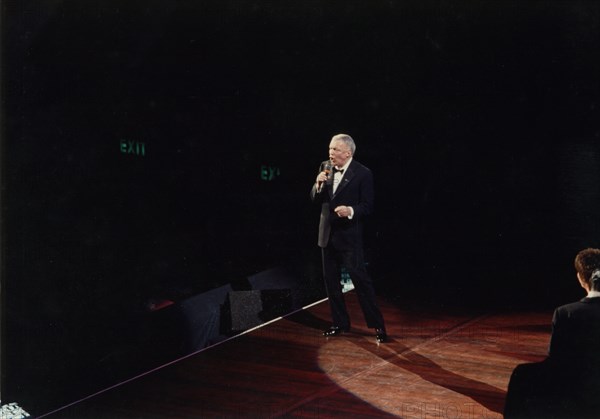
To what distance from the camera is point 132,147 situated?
389 inches

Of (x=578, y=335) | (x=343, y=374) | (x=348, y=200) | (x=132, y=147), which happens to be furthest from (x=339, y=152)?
(x=132, y=147)

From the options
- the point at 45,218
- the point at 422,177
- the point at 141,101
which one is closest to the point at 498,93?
the point at 422,177

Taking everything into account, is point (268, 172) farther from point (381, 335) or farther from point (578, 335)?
point (578, 335)

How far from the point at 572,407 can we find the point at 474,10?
6.20 m

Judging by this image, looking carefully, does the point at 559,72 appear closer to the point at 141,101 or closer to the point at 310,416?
the point at 141,101

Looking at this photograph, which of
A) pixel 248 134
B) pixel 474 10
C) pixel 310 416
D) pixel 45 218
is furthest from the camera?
pixel 248 134

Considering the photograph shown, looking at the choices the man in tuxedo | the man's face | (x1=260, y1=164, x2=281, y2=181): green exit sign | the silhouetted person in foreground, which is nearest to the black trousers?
the man in tuxedo

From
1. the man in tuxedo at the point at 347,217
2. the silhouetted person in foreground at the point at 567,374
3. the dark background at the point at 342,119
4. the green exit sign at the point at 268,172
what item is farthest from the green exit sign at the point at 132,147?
the silhouetted person in foreground at the point at 567,374

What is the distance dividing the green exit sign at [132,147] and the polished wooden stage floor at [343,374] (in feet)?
16.5

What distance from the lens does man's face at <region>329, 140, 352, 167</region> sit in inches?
184

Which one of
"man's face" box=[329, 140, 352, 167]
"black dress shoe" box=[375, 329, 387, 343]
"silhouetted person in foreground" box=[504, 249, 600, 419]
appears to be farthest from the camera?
"black dress shoe" box=[375, 329, 387, 343]

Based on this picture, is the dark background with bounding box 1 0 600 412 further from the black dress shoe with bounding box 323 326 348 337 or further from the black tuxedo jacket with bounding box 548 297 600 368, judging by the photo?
the black tuxedo jacket with bounding box 548 297 600 368

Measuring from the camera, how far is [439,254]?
856 centimetres

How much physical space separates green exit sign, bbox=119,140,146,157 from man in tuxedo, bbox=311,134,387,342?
5.48 meters
